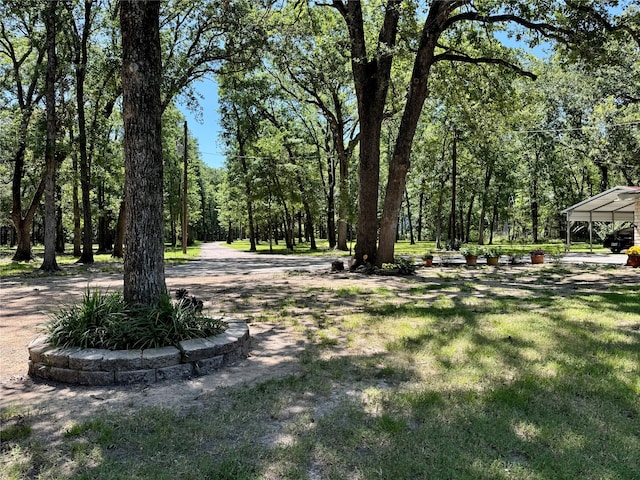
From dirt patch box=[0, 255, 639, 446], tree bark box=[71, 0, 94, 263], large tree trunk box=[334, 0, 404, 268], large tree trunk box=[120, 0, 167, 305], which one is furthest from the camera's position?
tree bark box=[71, 0, 94, 263]

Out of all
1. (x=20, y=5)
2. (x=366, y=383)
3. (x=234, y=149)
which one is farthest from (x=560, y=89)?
(x=366, y=383)

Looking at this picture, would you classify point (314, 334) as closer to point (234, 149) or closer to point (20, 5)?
point (20, 5)

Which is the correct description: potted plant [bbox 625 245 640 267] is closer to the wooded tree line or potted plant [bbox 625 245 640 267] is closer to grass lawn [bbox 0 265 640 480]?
the wooded tree line

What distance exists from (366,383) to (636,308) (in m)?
4.94

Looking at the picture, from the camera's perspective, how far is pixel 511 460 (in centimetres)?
229

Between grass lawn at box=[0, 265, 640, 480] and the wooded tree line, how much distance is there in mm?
6870

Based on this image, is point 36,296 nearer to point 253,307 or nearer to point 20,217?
point 253,307

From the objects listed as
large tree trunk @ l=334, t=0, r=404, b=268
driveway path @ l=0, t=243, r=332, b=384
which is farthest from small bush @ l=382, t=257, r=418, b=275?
driveway path @ l=0, t=243, r=332, b=384

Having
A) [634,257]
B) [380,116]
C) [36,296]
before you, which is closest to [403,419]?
[36,296]

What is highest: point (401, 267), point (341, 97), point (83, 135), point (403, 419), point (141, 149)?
point (341, 97)

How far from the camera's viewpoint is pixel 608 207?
20.7 m

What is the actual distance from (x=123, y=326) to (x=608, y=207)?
2320 centimetres

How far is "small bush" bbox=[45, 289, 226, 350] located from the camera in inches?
149

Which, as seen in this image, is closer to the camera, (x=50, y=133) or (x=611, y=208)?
(x=50, y=133)
